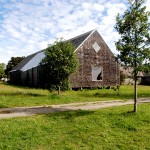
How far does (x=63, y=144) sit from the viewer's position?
1166cm

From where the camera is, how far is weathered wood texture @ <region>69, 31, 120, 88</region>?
121 ft

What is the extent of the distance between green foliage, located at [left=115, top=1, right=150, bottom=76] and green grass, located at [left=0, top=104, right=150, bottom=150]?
10.7ft

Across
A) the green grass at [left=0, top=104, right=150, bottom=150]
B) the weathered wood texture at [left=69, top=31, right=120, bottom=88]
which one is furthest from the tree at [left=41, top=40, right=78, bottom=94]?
the green grass at [left=0, top=104, right=150, bottom=150]

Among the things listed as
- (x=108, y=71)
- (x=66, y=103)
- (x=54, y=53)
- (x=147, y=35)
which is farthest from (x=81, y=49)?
(x=147, y=35)

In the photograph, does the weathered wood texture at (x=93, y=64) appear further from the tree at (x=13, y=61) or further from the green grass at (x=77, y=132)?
the tree at (x=13, y=61)

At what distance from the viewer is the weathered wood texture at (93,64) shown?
36750 millimetres

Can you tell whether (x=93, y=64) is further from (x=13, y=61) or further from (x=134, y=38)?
(x=13, y=61)

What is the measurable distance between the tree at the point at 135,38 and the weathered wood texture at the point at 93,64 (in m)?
19.4

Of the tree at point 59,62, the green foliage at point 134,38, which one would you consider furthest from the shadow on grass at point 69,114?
the tree at point 59,62

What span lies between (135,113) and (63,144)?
21.0 feet

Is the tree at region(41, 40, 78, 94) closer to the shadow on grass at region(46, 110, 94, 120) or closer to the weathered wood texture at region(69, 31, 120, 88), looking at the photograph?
the weathered wood texture at region(69, 31, 120, 88)

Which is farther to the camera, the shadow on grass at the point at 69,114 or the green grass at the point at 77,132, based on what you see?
the shadow on grass at the point at 69,114

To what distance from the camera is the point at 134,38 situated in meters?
16.7

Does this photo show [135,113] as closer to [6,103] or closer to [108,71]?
[6,103]
